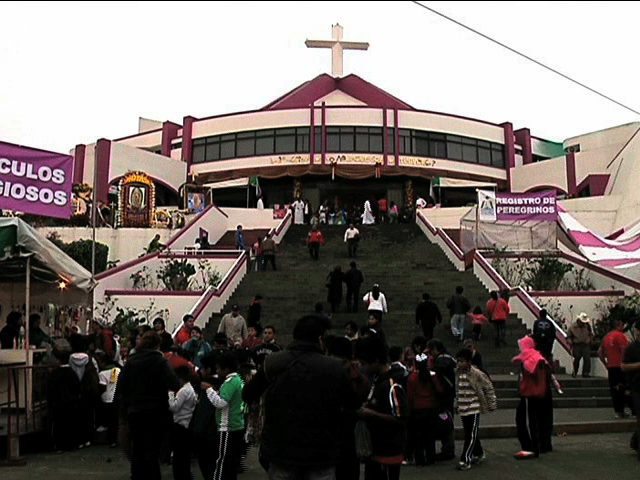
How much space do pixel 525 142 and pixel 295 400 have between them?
1812 inches

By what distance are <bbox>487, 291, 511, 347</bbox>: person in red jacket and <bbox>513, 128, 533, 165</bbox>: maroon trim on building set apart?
110ft

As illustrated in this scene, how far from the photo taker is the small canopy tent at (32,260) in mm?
9258

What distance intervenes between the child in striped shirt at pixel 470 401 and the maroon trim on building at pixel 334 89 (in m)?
39.8

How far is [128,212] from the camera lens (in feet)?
99.5

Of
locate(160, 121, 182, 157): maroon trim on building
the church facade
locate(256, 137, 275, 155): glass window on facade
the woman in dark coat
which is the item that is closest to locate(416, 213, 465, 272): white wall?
the woman in dark coat

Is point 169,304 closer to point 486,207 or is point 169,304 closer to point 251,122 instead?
point 486,207

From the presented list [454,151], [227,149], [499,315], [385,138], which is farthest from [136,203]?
[454,151]

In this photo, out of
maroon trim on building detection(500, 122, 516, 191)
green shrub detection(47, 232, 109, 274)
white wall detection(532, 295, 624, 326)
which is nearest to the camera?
white wall detection(532, 295, 624, 326)

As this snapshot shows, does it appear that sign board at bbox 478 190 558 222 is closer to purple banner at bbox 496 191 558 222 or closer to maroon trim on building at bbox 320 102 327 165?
purple banner at bbox 496 191 558 222

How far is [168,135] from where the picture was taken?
4716 centimetres

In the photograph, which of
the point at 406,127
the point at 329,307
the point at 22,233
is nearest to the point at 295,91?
the point at 406,127

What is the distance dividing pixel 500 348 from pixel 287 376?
1230cm

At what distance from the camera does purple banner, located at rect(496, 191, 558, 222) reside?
22797 millimetres

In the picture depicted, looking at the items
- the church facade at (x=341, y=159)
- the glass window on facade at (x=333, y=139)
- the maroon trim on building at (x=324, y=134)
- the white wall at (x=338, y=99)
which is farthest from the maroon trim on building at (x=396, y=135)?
the white wall at (x=338, y=99)
